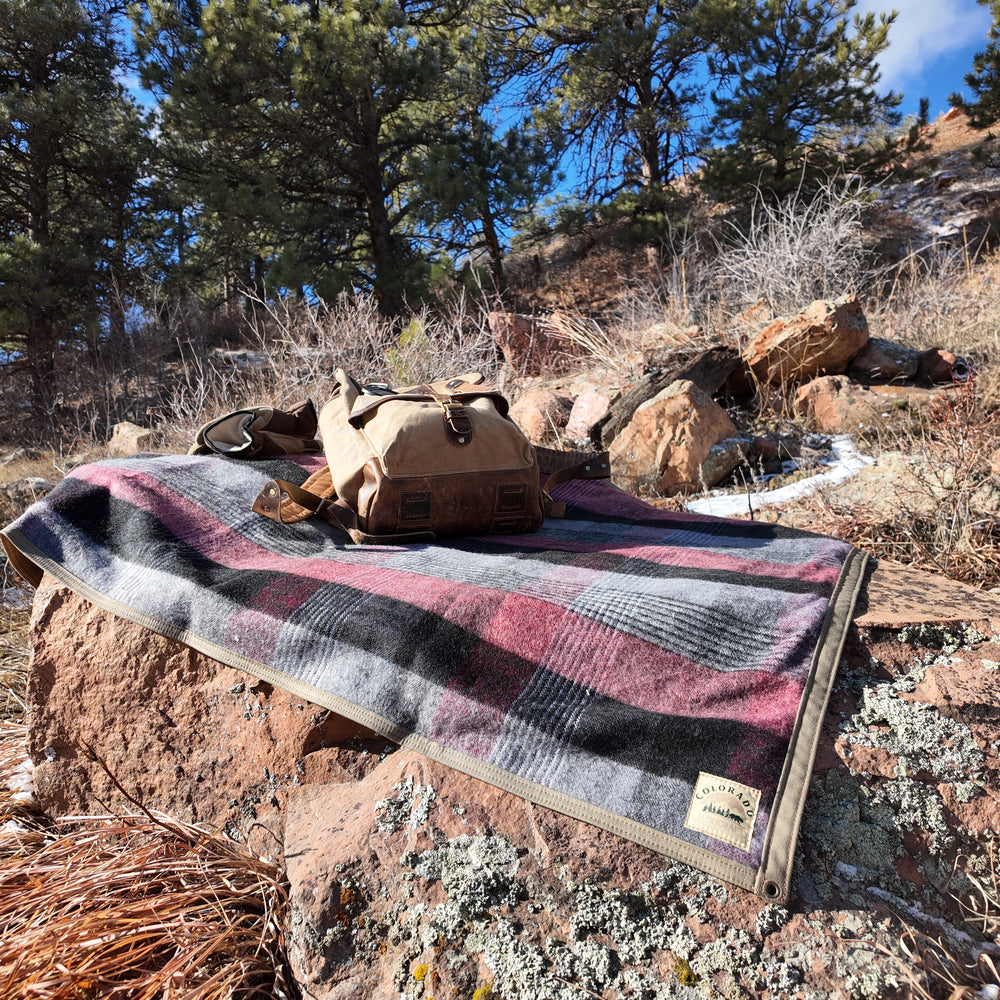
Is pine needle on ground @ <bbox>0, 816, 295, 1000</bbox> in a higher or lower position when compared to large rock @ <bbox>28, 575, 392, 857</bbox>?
lower

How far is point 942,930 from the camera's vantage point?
95 centimetres

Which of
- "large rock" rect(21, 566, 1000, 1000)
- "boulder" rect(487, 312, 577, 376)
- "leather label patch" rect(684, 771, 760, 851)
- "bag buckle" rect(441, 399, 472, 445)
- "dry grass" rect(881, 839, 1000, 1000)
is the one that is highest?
"boulder" rect(487, 312, 577, 376)

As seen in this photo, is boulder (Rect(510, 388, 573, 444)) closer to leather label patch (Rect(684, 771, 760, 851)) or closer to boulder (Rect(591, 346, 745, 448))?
boulder (Rect(591, 346, 745, 448))

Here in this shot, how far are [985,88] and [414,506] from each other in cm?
1355

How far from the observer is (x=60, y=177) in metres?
10.4

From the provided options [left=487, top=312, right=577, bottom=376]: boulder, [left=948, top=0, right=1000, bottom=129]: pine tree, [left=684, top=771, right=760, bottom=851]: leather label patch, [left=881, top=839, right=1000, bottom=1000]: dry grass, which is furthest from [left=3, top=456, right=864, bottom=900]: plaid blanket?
[left=948, top=0, right=1000, bottom=129]: pine tree

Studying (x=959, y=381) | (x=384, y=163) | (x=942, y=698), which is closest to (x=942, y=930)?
(x=942, y=698)

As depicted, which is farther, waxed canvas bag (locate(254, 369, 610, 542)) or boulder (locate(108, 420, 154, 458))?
boulder (locate(108, 420, 154, 458))

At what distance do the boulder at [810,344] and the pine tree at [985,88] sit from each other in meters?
9.23

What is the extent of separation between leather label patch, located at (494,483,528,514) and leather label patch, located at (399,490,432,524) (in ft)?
0.69

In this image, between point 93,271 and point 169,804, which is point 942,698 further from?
point 93,271

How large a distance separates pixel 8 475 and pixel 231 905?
7.24 metres

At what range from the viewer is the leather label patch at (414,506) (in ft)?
6.08

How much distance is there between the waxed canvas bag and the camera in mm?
1842
